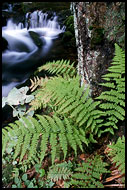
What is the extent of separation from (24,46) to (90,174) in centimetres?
858

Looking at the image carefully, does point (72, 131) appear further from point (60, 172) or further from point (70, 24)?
point (70, 24)

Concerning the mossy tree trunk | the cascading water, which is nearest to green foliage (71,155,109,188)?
the mossy tree trunk

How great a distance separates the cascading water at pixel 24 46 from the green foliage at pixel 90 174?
4637 mm

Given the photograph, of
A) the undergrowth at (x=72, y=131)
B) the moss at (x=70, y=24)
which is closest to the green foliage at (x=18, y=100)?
the undergrowth at (x=72, y=131)

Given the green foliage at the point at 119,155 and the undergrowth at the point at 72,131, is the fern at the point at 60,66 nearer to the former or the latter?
the undergrowth at the point at 72,131

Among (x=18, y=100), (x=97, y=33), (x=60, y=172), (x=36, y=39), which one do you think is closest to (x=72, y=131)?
(x=60, y=172)

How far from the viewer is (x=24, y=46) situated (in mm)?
9180

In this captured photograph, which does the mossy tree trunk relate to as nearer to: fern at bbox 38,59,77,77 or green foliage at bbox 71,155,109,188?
fern at bbox 38,59,77,77

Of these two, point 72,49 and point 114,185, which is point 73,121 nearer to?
point 114,185

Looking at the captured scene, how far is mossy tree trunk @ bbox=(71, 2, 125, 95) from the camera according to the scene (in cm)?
206

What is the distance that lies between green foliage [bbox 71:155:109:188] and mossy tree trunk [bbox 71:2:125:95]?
1.06m

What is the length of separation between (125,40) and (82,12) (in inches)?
28.4

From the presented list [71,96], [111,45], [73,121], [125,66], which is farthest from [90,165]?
[111,45]

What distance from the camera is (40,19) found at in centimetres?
1141
